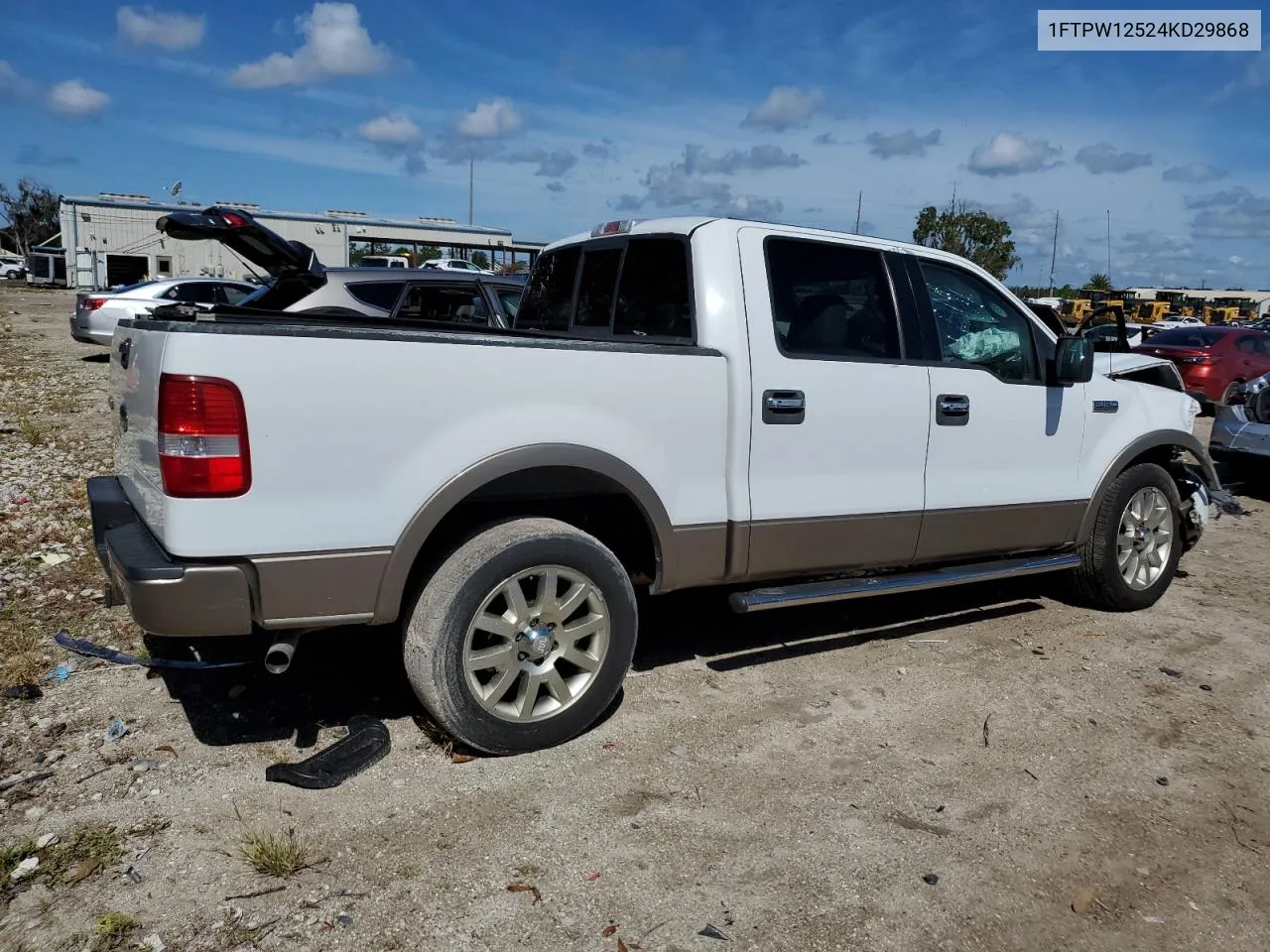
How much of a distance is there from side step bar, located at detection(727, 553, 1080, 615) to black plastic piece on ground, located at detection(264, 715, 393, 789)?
148 centimetres

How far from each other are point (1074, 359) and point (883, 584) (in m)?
1.54

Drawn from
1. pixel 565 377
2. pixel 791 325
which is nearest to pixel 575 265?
pixel 791 325

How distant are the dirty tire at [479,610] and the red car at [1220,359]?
14.2 meters

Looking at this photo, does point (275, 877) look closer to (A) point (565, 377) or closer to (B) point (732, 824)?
(B) point (732, 824)

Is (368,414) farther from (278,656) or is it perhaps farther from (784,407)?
(784,407)

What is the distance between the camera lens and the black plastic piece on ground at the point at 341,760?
3.36 metres

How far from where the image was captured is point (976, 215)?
37.9 meters

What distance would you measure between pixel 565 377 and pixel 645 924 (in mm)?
1802

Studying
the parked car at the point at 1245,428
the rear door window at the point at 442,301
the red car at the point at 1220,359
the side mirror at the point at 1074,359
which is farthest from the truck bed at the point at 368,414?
the red car at the point at 1220,359

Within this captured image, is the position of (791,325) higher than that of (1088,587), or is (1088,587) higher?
(791,325)

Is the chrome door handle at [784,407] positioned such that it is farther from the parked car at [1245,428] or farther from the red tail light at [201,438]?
the parked car at [1245,428]

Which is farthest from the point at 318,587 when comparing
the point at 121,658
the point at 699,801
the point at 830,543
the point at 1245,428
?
the point at 1245,428

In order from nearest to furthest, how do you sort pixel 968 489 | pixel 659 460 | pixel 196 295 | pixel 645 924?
1. pixel 645 924
2. pixel 659 460
3. pixel 968 489
4. pixel 196 295

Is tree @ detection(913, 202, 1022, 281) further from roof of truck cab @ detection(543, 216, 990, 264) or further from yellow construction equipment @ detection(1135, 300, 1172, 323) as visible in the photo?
roof of truck cab @ detection(543, 216, 990, 264)
